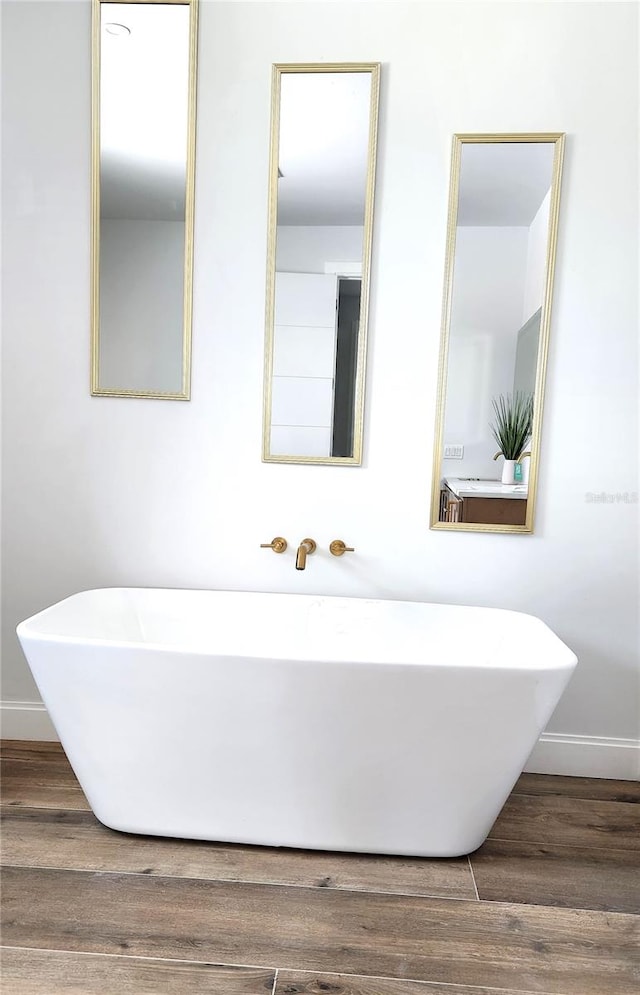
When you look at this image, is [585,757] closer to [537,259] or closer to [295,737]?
[295,737]

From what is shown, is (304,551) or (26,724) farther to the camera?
(26,724)

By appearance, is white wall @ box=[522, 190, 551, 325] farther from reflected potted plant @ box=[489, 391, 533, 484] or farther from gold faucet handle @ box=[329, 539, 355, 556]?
gold faucet handle @ box=[329, 539, 355, 556]

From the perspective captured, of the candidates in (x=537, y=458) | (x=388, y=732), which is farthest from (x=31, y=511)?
(x=537, y=458)

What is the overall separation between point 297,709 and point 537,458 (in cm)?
119

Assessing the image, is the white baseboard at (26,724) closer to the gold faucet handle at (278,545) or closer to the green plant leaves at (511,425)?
the gold faucet handle at (278,545)

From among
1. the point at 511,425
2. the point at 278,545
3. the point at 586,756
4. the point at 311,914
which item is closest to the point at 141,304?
the point at 278,545

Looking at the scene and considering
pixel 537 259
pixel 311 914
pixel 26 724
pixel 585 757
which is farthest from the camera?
pixel 26 724

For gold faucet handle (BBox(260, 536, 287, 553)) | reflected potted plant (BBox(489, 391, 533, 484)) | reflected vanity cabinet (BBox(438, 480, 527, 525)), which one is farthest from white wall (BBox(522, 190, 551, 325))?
gold faucet handle (BBox(260, 536, 287, 553))

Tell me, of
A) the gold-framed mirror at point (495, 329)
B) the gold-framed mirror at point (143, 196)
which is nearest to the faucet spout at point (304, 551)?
the gold-framed mirror at point (495, 329)

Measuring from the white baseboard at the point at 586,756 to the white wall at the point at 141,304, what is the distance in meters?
1.78

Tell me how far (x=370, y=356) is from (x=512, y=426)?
533mm

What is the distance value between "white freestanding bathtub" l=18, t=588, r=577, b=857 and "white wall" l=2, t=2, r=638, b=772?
605 mm

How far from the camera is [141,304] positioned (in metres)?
2.40

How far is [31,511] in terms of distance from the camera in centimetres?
251
